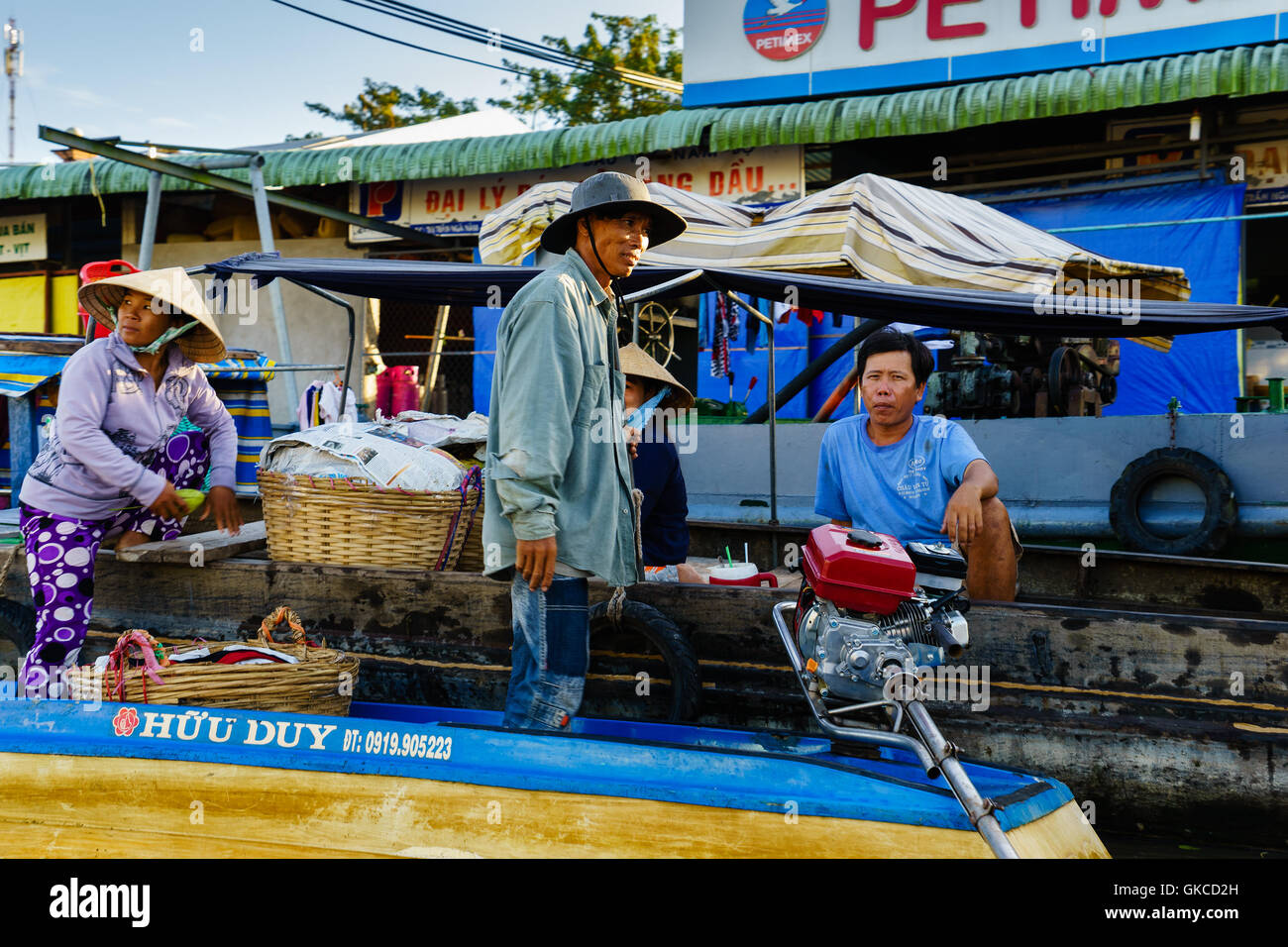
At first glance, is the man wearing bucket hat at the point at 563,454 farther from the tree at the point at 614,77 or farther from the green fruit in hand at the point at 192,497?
the tree at the point at 614,77

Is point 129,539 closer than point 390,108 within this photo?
Yes

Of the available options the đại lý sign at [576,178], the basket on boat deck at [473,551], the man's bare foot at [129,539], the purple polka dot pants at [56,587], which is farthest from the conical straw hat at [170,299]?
the đại lý sign at [576,178]

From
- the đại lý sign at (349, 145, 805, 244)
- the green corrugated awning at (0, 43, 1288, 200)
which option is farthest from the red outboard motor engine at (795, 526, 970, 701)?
the đại lý sign at (349, 145, 805, 244)

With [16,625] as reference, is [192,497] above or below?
above

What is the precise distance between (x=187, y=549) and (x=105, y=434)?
2.46ft

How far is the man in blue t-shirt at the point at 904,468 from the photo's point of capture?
3805 mm

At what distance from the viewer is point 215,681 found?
3.38m

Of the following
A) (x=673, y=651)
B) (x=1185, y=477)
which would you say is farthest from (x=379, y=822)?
(x=1185, y=477)

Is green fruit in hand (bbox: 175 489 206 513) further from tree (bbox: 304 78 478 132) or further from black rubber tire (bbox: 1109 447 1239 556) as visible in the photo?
tree (bbox: 304 78 478 132)

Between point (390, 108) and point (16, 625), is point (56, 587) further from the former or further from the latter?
point (390, 108)

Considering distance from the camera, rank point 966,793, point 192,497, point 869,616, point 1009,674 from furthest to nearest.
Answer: point 192,497, point 1009,674, point 869,616, point 966,793

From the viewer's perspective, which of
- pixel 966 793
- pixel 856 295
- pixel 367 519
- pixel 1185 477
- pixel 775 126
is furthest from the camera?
pixel 775 126
